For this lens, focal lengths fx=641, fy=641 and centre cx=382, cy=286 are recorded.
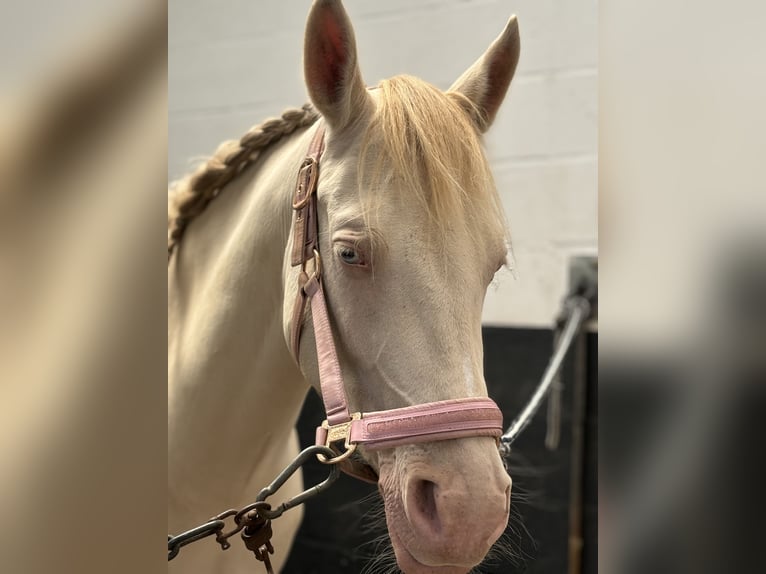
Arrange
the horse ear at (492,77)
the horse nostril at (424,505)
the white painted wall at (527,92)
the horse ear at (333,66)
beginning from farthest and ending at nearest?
the white painted wall at (527,92)
the horse ear at (492,77)
the horse ear at (333,66)
the horse nostril at (424,505)

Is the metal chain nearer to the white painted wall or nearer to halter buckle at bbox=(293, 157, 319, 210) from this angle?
halter buckle at bbox=(293, 157, 319, 210)

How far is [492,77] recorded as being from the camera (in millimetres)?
849

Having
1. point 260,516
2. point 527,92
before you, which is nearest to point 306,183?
point 260,516

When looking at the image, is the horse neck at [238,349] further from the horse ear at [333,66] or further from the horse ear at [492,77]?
the horse ear at [492,77]

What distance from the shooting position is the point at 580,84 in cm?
160

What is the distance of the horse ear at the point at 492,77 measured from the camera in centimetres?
83

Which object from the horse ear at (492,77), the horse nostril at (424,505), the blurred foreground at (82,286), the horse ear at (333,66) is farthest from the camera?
the horse ear at (492,77)

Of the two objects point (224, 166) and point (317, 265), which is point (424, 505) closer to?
point (317, 265)

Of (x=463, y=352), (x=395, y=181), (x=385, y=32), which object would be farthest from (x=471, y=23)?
(x=463, y=352)

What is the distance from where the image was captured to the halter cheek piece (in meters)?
0.59

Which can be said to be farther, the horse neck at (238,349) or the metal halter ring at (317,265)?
the horse neck at (238,349)

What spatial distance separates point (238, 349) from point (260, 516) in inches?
9.9

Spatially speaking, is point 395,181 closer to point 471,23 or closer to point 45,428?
point 45,428

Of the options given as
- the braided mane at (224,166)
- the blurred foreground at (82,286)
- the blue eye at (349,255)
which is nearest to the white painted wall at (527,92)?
the braided mane at (224,166)
